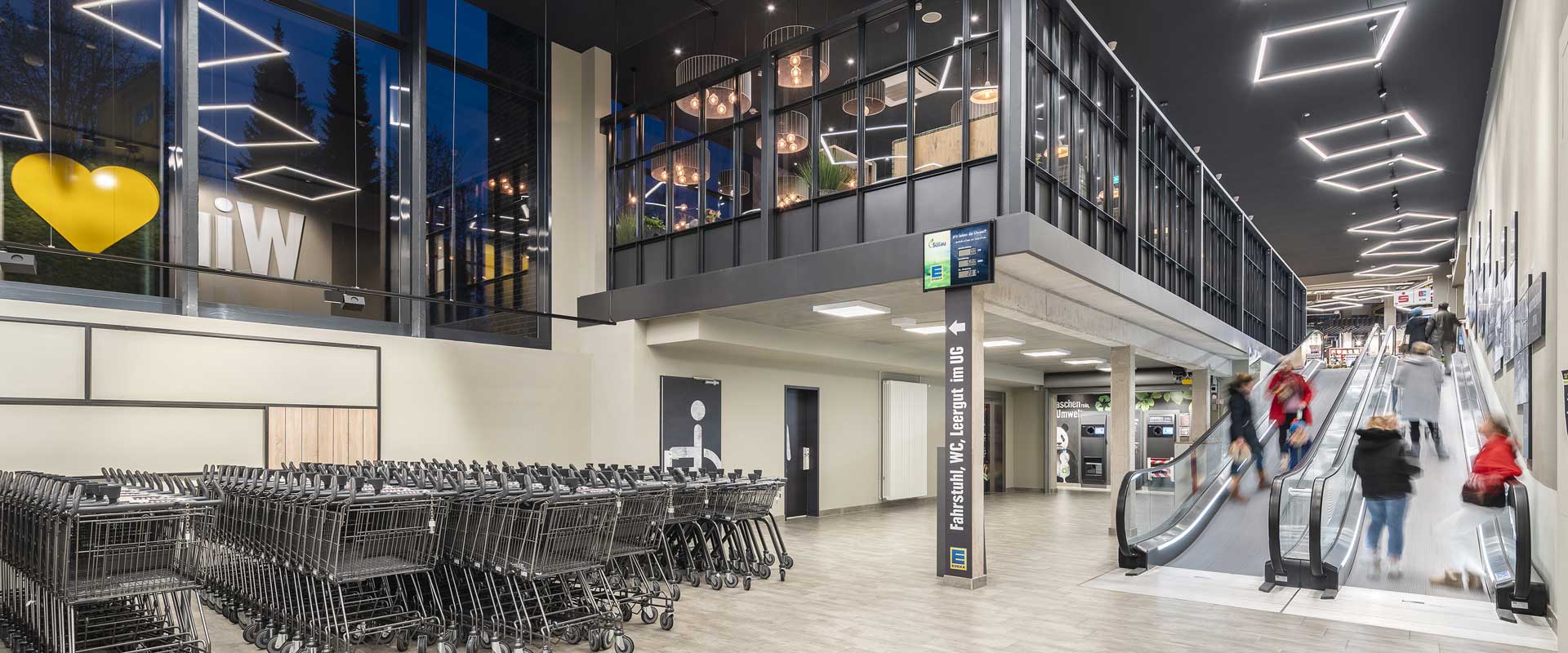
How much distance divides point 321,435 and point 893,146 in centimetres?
753

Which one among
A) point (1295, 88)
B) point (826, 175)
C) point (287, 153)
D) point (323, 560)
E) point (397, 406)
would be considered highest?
point (1295, 88)

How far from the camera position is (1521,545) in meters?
6.79

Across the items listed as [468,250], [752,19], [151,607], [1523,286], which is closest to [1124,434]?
[1523,286]

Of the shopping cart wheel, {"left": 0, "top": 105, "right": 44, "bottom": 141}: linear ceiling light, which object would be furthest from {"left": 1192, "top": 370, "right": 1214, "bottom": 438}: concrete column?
{"left": 0, "top": 105, "right": 44, "bottom": 141}: linear ceiling light

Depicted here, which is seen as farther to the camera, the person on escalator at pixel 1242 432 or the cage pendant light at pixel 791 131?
the person on escalator at pixel 1242 432

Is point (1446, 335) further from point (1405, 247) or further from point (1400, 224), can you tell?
point (1405, 247)

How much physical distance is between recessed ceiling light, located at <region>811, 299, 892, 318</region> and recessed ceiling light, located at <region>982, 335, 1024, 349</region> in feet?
11.4

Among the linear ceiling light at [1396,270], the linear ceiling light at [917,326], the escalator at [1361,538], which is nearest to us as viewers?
the escalator at [1361,538]

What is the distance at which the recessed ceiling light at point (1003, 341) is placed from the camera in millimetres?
13617

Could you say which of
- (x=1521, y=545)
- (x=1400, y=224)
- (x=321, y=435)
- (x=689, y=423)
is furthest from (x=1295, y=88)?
(x=321, y=435)

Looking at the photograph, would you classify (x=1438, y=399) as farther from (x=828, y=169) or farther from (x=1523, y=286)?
(x=828, y=169)

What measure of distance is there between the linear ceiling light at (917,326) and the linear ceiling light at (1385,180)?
36.5ft

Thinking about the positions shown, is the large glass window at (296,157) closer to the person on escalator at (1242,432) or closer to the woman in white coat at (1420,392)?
the person on escalator at (1242,432)

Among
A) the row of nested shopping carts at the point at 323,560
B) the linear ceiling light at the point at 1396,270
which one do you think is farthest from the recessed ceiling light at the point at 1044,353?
the linear ceiling light at the point at 1396,270
